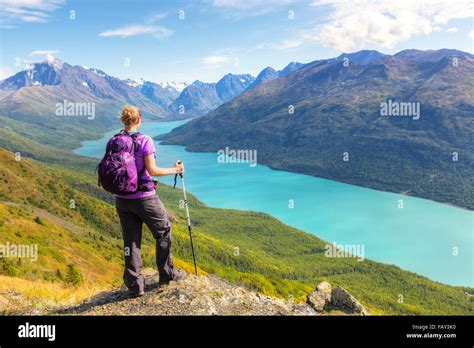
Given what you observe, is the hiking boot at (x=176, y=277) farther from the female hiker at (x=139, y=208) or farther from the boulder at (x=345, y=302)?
the boulder at (x=345, y=302)

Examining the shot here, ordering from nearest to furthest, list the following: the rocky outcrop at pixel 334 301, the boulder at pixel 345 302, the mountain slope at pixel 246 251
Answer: the rocky outcrop at pixel 334 301
the boulder at pixel 345 302
the mountain slope at pixel 246 251

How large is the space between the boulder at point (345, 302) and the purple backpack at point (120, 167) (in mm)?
11492

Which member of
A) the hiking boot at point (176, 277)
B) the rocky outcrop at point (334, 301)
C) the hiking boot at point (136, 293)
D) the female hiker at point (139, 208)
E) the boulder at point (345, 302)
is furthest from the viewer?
the boulder at point (345, 302)

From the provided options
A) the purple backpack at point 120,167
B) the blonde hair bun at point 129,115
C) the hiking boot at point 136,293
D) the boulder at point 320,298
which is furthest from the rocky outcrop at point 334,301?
the blonde hair bun at point 129,115

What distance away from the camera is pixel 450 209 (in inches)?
7825

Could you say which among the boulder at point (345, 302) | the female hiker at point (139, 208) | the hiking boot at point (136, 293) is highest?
the female hiker at point (139, 208)

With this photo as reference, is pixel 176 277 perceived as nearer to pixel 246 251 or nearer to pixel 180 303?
pixel 180 303

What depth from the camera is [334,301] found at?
53.9ft

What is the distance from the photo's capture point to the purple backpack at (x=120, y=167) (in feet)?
27.1

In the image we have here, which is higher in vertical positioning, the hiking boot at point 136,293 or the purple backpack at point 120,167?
the purple backpack at point 120,167

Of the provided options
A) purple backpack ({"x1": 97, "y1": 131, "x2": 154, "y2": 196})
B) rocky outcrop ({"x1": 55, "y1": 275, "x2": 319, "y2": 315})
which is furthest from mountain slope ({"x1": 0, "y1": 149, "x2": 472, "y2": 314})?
purple backpack ({"x1": 97, "y1": 131, "x2": 154, "y2": 196})

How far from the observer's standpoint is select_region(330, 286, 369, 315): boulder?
15.7 meters

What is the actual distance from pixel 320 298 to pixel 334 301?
74 centimetres
